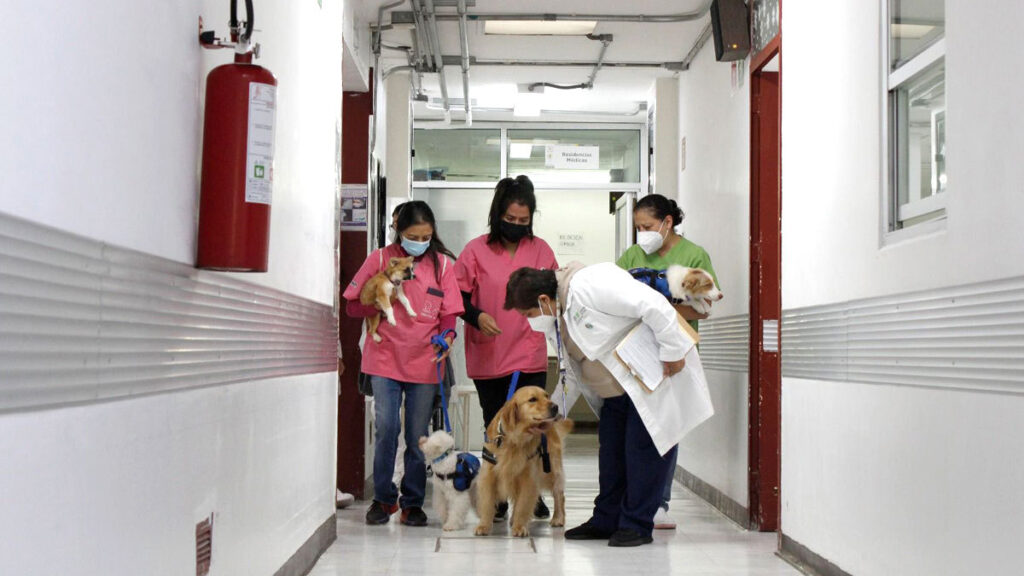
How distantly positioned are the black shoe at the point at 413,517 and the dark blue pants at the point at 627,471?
2.78ft

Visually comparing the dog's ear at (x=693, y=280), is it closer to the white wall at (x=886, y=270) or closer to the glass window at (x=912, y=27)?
the white wall at (x=886, y=270)

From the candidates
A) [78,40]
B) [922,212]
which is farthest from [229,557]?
[922,212]

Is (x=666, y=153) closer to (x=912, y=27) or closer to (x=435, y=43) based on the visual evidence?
(x=435, y=43)

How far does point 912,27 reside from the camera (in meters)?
3.26

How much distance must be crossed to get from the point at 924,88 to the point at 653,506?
2.09 meters

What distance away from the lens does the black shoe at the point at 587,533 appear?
4754 mm

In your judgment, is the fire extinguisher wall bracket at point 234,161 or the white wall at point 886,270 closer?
the fire extinguisher wall bracket at point 234,161

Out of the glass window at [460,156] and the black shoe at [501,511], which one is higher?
the glass window at [460,156]

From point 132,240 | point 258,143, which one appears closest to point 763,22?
point 258,143

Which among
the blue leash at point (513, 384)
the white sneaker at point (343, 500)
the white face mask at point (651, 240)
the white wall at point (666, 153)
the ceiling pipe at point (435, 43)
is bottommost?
the white sneaker at point (343, 500)

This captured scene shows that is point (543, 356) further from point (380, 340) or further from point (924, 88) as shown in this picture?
point (924, 88)

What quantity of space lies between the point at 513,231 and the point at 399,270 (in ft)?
1.90

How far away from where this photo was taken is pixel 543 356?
5180 mm

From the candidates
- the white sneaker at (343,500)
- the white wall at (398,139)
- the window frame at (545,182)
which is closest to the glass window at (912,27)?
the white sneaker at (343,500)
